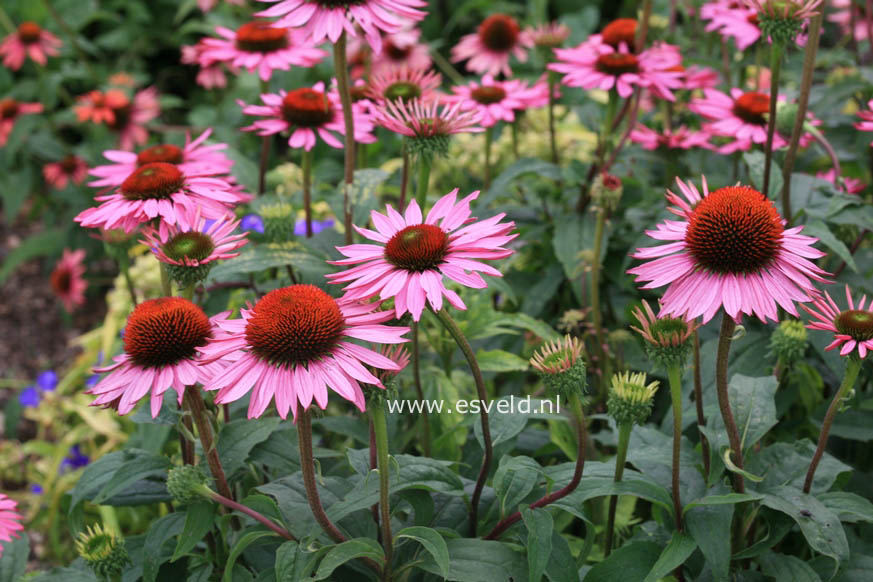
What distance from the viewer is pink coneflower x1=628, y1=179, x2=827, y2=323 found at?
1125 millimetres

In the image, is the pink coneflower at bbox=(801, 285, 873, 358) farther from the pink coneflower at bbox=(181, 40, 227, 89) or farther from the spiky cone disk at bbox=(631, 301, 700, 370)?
the pink coneflower at bbox=(181, 40, 227, 89)

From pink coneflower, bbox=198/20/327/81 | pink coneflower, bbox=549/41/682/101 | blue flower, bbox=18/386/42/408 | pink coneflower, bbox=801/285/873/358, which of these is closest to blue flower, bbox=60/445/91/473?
blue flower, bbox=18/386/42/408

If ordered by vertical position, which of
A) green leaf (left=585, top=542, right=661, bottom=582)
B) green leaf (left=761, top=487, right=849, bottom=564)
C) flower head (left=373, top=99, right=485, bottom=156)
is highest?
flower head (left=373, top=99, right=485, bottom=156)

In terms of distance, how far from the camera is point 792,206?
1827 mm

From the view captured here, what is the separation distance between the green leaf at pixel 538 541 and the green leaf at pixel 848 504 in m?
0.47

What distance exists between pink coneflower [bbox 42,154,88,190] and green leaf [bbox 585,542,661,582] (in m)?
2.92

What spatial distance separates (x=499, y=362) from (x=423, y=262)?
27.5 inches

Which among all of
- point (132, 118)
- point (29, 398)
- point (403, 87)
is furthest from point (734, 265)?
point (132, 118)

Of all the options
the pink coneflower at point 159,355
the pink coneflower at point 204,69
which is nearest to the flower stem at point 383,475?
the pink coneflower at point 159,355

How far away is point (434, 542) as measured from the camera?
45.9 inches

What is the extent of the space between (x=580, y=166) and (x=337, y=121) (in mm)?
650

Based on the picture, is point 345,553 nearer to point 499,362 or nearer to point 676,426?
point 676,426

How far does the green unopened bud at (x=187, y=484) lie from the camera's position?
126 cm

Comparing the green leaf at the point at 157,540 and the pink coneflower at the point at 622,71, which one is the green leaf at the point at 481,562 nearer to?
the green leaf at the point at 157,540
